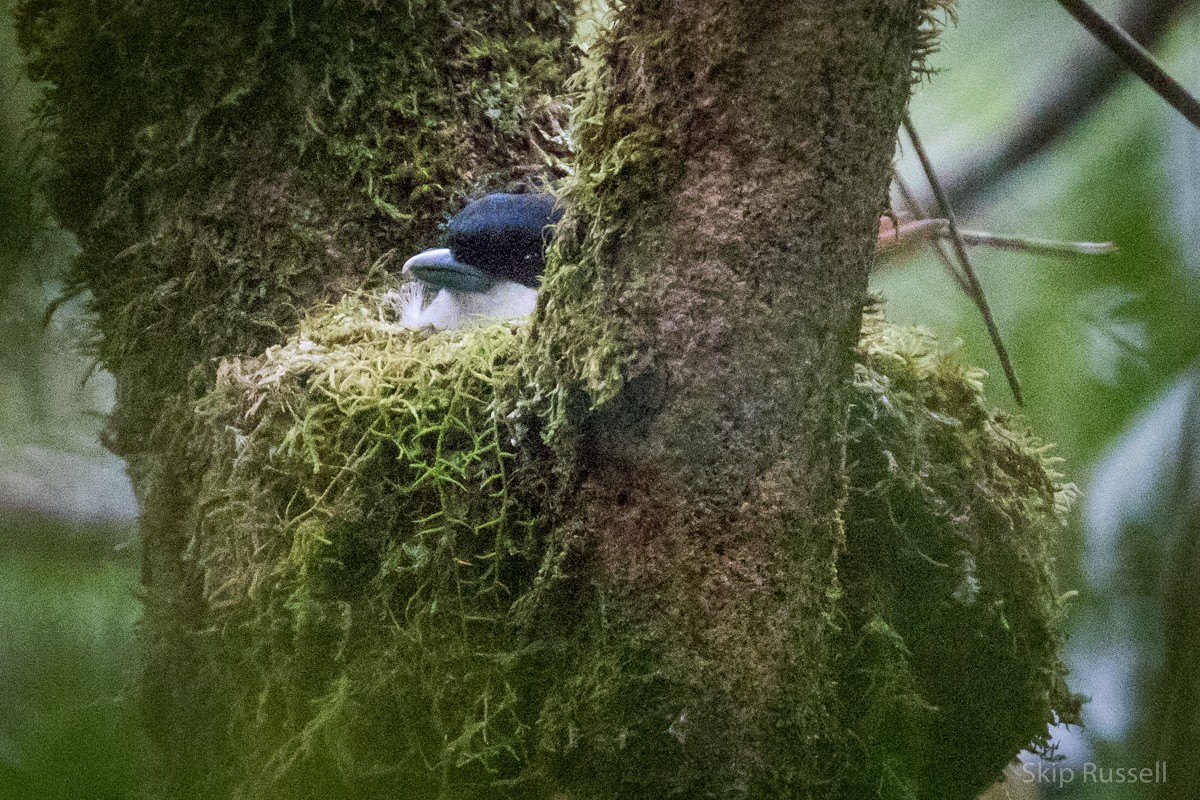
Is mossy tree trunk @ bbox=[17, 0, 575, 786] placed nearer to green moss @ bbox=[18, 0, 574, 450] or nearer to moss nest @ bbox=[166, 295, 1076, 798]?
green moss @ bbox=[18, 0, 574, 450]

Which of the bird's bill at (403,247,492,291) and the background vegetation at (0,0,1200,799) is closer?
the background vegetation at (0,0,1200,799)

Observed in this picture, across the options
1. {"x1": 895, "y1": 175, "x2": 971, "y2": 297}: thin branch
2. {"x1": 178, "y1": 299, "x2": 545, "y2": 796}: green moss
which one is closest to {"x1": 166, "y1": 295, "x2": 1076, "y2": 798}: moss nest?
{"x1": 178, "y1": 299, "x2": 545, "y2": 796}: green moss

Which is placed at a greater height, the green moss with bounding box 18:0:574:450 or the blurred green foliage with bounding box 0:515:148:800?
the green moss with bounding box 18:0:574:450

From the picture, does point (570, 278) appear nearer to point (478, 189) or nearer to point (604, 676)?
point (604, 676)

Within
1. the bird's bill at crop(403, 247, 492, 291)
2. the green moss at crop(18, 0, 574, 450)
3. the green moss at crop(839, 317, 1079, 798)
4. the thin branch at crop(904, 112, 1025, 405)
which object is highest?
the green moss at crop(18, 0, 574, 450)

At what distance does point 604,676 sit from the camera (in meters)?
0.95

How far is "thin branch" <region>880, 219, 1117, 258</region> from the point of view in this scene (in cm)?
68

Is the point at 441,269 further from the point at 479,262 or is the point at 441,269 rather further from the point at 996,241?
the point at 996,241

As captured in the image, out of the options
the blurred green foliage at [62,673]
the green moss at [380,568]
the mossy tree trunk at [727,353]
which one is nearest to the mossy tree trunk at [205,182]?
the green moss at [380,568]

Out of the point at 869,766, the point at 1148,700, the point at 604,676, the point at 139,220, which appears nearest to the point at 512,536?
the point at 604,676

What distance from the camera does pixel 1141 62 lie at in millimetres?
686

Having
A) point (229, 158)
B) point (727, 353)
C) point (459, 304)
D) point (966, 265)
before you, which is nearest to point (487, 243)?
point (459, 304)

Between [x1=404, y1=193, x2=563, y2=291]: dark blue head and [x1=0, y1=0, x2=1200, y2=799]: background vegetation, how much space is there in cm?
58

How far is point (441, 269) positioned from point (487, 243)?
10 centimetres
